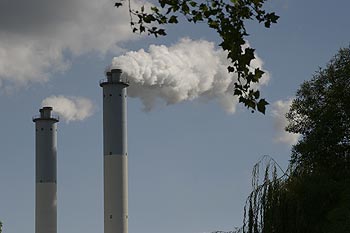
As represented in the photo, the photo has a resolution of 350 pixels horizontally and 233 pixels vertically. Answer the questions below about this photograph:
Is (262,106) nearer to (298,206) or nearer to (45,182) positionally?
(298,206)

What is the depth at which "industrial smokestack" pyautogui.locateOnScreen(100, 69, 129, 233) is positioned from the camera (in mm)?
80438

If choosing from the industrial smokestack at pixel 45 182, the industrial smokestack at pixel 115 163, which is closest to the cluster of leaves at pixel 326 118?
the industrial smokestack at pixel 115 163

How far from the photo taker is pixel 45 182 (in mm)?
89562

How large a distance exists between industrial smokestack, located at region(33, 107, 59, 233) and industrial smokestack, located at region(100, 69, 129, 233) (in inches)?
387

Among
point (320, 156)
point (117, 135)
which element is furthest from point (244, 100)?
point (117, 135)

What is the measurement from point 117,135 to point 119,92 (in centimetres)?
476

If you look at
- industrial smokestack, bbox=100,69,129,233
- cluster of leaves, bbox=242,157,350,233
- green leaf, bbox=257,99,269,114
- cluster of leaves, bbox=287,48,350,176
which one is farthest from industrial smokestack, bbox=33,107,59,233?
green leaf, bbox=257,99,269,114

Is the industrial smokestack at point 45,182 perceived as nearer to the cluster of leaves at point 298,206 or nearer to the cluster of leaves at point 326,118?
the cluster of leaves at point 326,118

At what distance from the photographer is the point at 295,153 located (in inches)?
1580

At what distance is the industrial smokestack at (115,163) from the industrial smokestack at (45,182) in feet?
32.3

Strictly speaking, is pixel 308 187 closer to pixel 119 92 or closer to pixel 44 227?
pixel 119 92

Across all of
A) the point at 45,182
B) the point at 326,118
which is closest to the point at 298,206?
the point at 326,118

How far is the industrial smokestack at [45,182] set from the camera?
88875 millimetres

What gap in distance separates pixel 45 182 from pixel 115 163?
40.0 ft
